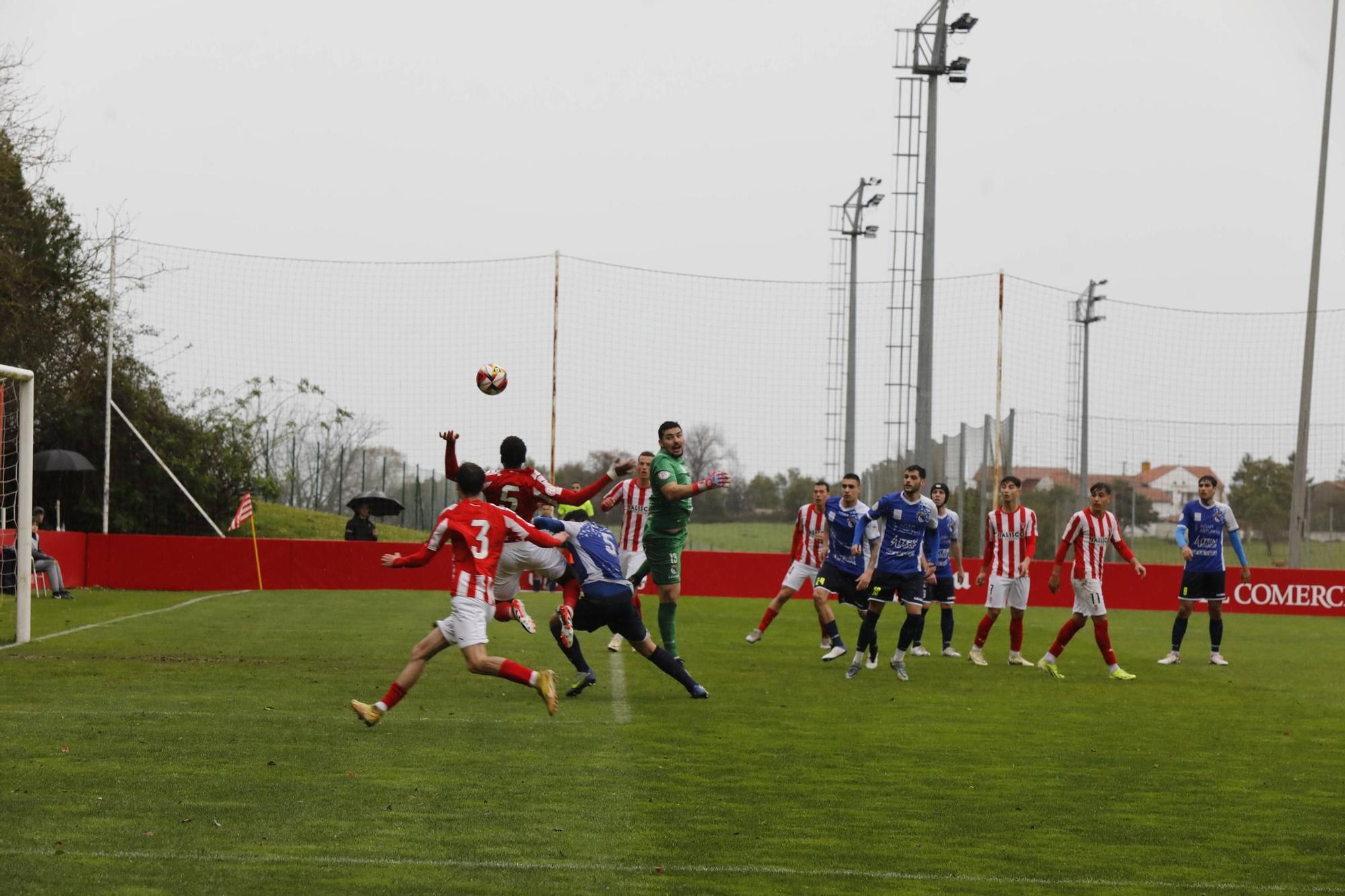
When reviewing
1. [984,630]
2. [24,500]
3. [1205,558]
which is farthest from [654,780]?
[1205,558]

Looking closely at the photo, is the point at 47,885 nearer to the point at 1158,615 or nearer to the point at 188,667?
the point at 188,667

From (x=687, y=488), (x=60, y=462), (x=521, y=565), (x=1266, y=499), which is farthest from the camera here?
(x=1266, y=499)

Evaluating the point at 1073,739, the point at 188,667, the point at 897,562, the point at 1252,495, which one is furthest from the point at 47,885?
the point at 1252,495

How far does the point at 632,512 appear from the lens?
18703mm

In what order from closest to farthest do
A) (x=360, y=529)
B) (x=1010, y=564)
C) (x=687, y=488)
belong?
(x=687, y=488) → (x=1010, y=564) → (x=360, y=529)

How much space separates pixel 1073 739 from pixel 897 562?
397 cm

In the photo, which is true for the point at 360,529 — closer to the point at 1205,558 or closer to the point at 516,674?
the point at 1205,558

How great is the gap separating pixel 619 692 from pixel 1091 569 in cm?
552

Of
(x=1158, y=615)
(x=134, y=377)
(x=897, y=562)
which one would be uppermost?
(x=134, y=377)

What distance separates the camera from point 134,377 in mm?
31922

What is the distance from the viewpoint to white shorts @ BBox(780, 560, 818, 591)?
17.5 m

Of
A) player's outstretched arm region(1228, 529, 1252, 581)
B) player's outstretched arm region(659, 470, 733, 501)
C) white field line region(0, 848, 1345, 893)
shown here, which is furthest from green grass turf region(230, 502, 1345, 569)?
white field line region(0, 848, 1345, 893)

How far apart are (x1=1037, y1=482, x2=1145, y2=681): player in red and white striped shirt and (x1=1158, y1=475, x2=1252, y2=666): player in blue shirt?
2.35 m

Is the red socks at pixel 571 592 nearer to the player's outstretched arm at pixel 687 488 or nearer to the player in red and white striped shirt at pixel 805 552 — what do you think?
the player's outstretched arm at pixel 687 488
